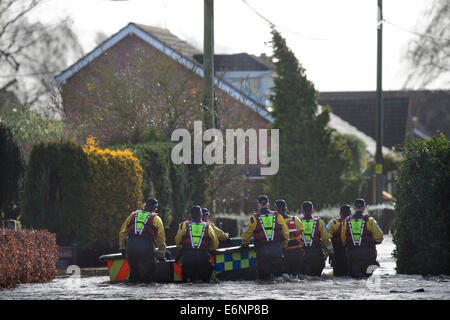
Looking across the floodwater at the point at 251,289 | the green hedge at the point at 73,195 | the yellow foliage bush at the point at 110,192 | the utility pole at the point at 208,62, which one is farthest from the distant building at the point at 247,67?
the floodwater at the point at 251,289

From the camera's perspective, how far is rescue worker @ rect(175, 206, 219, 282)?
1744 cm

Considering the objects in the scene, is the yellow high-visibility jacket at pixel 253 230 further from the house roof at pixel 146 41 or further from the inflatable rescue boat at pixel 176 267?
the house roof at pixel 146 41

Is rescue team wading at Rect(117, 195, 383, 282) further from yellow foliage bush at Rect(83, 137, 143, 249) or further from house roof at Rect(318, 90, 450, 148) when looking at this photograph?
house roof at Rect(318, 90, 450, 148)

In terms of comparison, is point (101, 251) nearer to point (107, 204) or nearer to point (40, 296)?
point (107, 204)

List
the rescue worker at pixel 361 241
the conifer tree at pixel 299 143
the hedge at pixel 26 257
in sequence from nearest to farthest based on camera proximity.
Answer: the hedge at pixel 26 257 → the rescue worker at pixel 361 241 → the conifer tree at pixel 299 143

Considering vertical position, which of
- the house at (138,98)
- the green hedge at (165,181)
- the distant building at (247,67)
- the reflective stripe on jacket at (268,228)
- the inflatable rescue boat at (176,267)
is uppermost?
the distant building at (247,67)

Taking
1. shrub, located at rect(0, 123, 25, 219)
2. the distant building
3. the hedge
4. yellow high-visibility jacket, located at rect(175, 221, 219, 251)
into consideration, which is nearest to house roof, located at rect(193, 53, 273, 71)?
the distant building

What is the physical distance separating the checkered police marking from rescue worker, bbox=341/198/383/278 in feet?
6.47

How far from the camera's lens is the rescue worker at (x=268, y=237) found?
18109 millimetres

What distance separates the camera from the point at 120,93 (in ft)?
95.7

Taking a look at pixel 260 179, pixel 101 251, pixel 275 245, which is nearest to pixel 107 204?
pixel 101 251

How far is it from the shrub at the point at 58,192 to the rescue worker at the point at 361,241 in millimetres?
5937

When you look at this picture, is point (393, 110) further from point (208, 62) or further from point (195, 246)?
point (195, 246)
